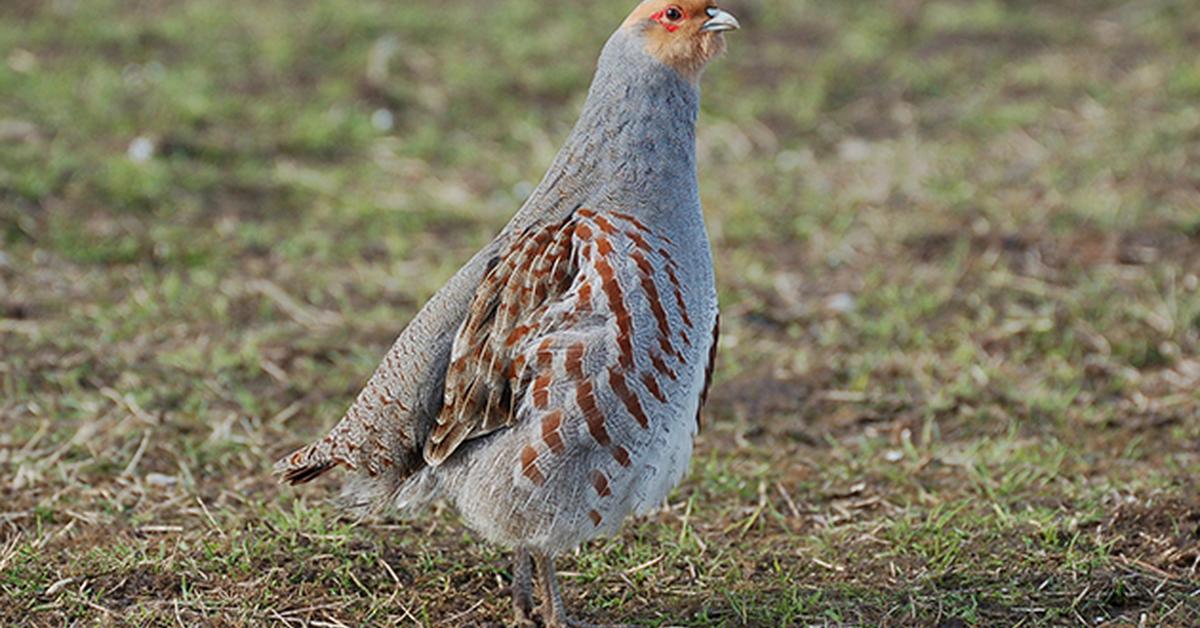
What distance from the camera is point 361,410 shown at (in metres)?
3.50

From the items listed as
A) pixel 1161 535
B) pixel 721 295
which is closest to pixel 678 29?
pixel 1161 535

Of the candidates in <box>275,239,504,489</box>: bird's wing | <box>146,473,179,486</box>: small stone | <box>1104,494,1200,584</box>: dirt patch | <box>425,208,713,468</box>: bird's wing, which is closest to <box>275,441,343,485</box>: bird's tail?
<box>275,239,504,489</box>: bird's wing

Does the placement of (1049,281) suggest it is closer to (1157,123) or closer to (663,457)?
(1157,123)

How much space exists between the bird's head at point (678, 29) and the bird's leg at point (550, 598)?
116 centimetres

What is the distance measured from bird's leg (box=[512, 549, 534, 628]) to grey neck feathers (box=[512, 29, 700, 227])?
78 centimetres

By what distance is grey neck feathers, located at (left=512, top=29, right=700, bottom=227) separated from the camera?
3432 millimetres

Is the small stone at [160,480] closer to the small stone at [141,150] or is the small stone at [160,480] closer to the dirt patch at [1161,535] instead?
the dirt patch at [1161,535]

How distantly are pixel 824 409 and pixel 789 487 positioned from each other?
2.14 feet

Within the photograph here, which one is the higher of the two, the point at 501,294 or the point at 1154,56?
the point at 501,294

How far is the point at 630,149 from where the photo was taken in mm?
3471

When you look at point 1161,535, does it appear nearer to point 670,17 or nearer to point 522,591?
point 522,591

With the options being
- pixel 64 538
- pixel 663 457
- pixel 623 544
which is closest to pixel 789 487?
pixel 623 544

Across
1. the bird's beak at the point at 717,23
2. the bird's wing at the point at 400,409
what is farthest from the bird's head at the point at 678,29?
the bird's wing at the point at 400,409

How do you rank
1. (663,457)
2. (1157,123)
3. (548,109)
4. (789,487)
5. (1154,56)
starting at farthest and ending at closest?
(1154,56)
(548,109)
(1157,123)
(789,487)
(663,457)
